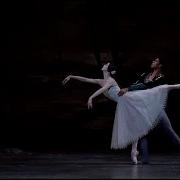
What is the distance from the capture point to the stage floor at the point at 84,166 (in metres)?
8.19

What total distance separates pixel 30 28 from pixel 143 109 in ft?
15.1

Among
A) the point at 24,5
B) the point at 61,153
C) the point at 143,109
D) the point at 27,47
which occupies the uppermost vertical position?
the point at 24,5

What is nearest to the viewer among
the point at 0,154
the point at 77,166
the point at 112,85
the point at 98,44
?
the point at 77,166

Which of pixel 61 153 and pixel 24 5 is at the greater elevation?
pixel 24 5

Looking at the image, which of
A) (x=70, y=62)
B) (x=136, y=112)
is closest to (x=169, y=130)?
(x=136, y=112)

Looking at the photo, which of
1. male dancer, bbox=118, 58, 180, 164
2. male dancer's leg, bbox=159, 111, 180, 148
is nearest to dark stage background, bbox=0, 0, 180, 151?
male dancer, bbox=118, 58, 180, 164

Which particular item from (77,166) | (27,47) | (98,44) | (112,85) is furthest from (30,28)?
(77,166)

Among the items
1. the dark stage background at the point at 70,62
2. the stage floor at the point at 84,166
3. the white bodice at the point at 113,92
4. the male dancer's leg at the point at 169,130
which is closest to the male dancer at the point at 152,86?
the male dancer's leg at the point at 169,130

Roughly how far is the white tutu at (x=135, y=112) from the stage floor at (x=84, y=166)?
0.44 metres

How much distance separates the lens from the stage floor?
26.9 feet

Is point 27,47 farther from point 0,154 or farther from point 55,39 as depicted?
point 0,154

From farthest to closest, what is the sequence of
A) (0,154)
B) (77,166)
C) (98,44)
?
(98,44) → (0,154) → (77,166)

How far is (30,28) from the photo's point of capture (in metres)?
14.0

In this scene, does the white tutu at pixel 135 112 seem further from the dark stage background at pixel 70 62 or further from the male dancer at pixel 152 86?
the dark stage background at pixel 70 62
